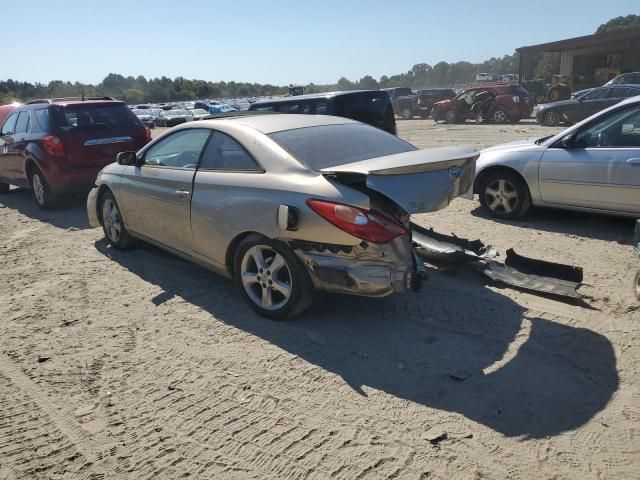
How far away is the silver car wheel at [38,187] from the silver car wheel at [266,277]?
5.99 meters

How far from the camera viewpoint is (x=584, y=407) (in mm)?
2922

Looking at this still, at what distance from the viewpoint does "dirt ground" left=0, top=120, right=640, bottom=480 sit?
261 cm

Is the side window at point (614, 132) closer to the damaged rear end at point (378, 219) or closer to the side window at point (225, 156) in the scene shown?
the damaged rear end at point (378, 219)

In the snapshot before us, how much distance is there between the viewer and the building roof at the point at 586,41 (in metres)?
32.1

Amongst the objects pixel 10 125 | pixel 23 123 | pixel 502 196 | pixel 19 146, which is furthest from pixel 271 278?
pixel 10 125

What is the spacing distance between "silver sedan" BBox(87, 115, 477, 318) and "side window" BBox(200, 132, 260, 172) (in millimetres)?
10

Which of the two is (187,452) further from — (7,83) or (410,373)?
(7,83)

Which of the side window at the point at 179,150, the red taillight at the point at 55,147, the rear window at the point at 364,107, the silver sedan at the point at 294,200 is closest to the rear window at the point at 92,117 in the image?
the red taillight at the point at 55,147

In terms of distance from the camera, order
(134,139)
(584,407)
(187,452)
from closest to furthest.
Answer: (187,452) → (584,407) → (134,139)

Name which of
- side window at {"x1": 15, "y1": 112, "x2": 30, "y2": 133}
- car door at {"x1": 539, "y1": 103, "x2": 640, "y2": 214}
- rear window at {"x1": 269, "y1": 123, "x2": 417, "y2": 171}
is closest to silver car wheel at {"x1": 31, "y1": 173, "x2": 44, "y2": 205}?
side window at {"x1": 15, "y1": 112, "x2": 30, "y2": 133}

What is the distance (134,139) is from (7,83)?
7652 cm

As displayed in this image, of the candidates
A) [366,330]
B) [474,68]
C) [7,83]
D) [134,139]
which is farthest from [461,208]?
[474,68]

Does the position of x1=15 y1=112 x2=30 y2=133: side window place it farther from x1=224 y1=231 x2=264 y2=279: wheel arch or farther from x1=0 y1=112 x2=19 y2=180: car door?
x1=224 y1=231 x2=264 y2=279: wheel arch

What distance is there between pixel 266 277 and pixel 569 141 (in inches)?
168
